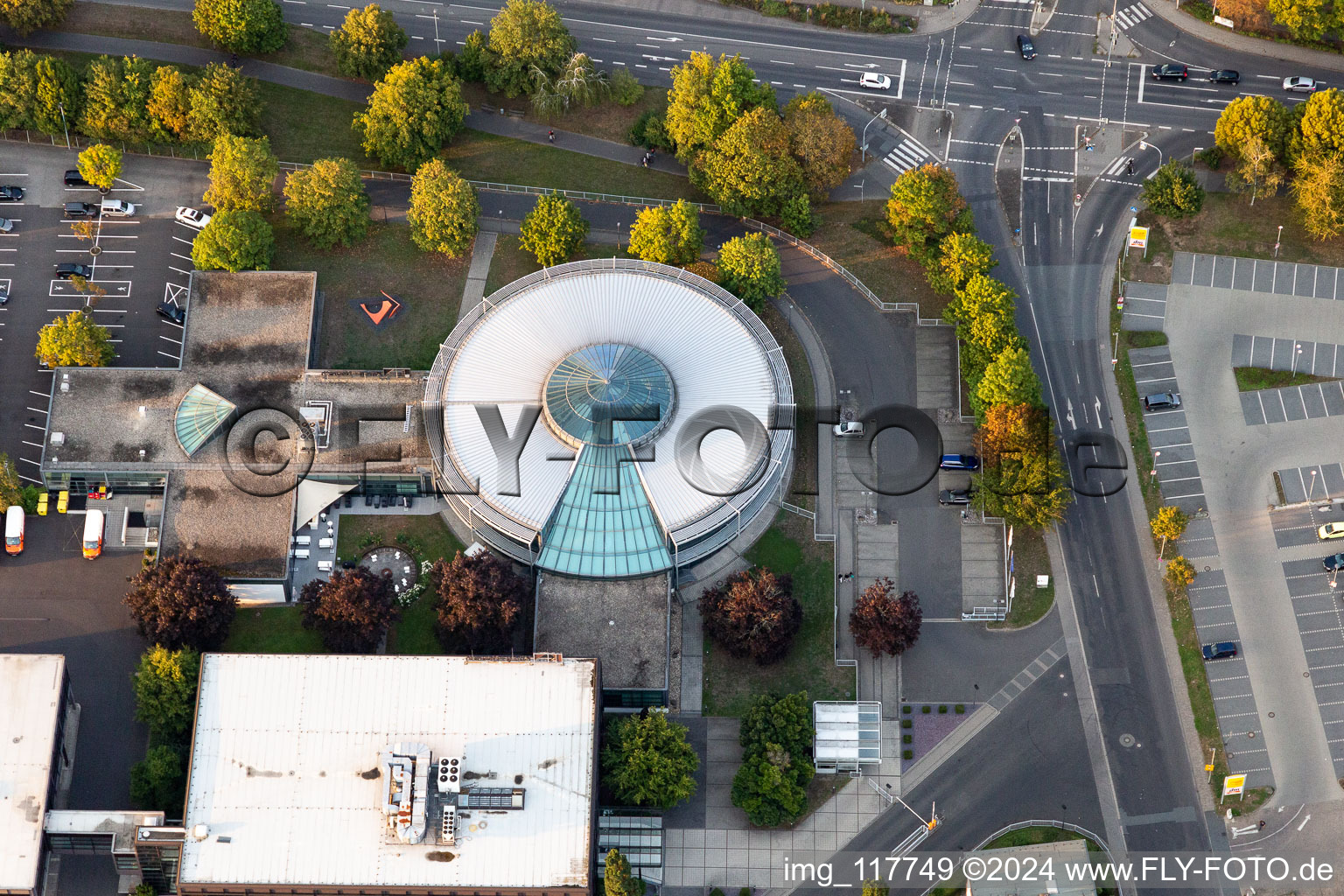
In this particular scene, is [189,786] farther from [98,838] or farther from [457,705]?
[457,705]

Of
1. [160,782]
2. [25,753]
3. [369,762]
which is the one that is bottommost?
[160,782]

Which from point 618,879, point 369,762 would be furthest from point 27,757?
point 618,879

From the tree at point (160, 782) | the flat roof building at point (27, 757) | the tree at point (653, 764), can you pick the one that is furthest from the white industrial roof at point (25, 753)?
the tree at point (653, 764)

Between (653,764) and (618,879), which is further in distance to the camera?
(653,764)

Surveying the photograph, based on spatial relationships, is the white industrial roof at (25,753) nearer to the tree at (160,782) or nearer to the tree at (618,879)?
the tree at (160,782)

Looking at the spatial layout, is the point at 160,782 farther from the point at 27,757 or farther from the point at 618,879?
the point at 618,879

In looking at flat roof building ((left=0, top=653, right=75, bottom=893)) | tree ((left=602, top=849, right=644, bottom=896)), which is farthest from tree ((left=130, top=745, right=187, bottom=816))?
tree ((left=602, top=849, right=644, bottom=896))

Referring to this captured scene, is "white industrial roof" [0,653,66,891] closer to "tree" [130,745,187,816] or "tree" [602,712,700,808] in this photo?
"tree" [130,745,187,816]
